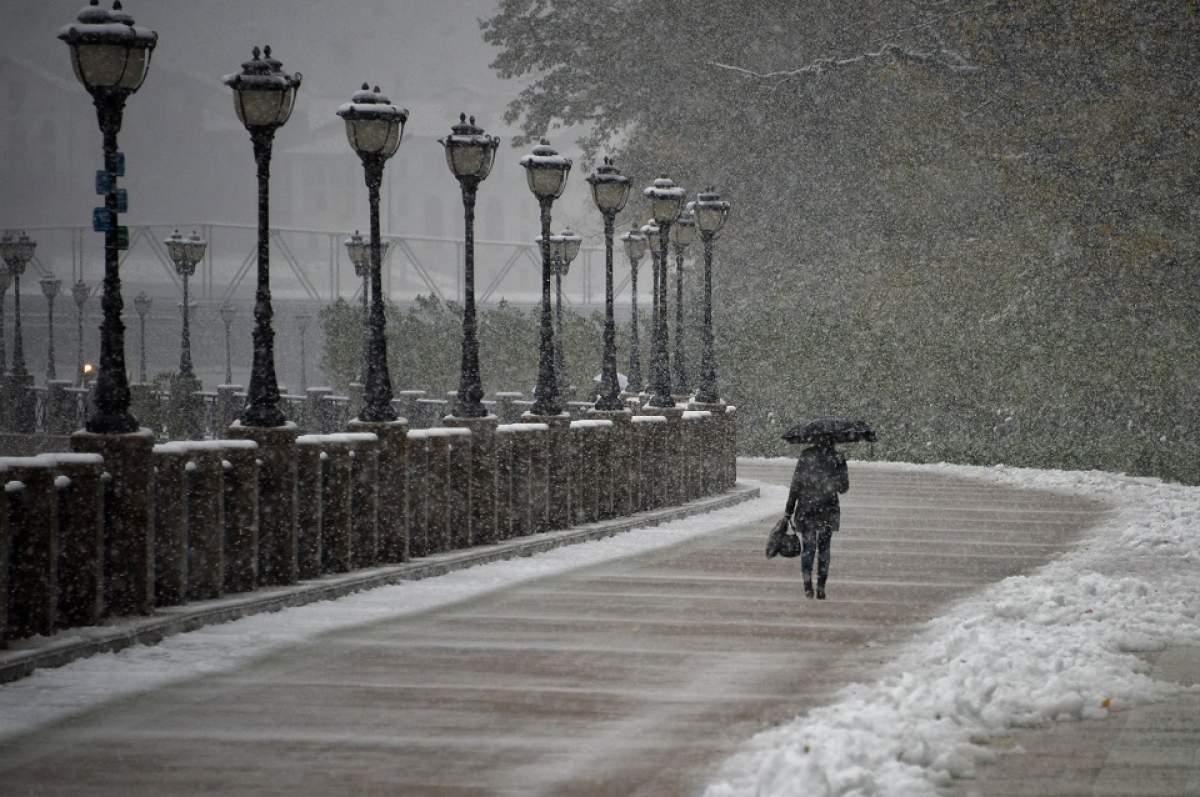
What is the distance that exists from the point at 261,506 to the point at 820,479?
4470 mm

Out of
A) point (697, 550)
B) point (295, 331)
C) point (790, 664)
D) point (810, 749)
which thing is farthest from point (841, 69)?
point (295, 331)

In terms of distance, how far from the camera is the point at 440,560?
1873 centimetres

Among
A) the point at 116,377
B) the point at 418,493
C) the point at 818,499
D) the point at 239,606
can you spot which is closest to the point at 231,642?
the point at 239,606

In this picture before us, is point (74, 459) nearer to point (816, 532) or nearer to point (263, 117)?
point (263, 117)

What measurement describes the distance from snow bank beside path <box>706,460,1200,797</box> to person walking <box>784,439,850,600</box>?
4.21 feet

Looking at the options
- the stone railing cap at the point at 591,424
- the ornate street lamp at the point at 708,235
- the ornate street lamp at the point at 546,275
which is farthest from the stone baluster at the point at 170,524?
the ornate street lamp at the point at 708,235

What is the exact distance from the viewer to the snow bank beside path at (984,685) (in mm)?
8672

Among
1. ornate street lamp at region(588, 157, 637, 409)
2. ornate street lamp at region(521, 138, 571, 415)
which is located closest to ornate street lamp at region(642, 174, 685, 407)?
ornate street lamp at region(588, 157, 637, 409)

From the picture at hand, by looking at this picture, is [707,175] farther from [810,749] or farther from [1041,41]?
[810,749]

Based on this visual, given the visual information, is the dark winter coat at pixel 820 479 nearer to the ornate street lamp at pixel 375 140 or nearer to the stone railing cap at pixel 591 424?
the ornate street lamp at pixel 375 140

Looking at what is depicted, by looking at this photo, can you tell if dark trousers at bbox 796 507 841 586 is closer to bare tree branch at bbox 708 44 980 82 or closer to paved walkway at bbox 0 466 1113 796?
paved walkway at bbox 0 466 1113 796

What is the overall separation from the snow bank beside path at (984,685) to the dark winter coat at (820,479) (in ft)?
4.62

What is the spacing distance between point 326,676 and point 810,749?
12.4 feet

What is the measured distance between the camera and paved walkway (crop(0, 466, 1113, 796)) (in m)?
8.91
